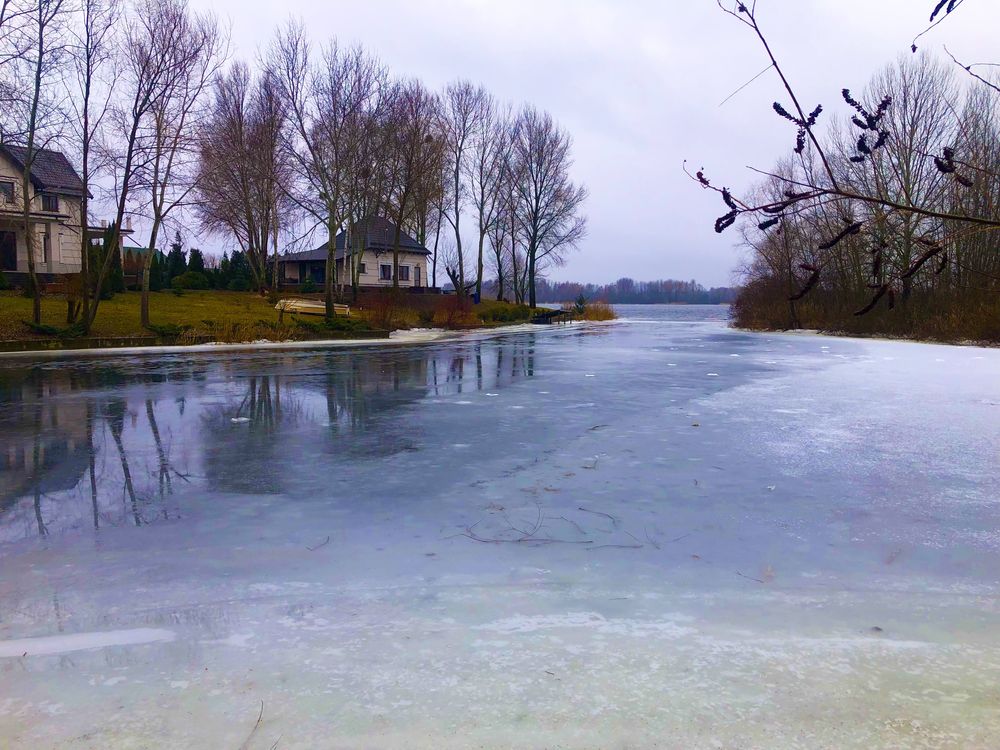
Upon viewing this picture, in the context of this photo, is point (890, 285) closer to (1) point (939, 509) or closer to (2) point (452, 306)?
(1) point (939, 509)

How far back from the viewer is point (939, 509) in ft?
20.3

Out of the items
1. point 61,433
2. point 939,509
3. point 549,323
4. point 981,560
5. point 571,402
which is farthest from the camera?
point 549,323

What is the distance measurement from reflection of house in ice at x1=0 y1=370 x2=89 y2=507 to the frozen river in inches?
2.8

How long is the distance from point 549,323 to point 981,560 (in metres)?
47.0

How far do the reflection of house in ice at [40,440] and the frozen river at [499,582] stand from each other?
0.07m

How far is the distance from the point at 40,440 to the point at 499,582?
6.96 meters

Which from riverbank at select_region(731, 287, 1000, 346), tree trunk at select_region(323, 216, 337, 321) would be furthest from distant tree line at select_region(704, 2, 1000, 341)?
tree trunk at select_region(323, 216, 337, 321)

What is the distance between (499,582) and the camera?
4.57 m

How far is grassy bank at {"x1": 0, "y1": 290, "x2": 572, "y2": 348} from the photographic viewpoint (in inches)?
933

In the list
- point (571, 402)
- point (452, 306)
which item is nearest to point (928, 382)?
point (571, 402)

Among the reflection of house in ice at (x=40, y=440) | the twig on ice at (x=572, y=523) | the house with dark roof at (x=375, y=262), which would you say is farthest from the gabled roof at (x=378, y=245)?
the twig on ice at (x=572, y=523)

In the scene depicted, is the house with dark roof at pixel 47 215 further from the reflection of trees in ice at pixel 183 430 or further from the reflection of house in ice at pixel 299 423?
the reflection of house in ice at pixel 299 423

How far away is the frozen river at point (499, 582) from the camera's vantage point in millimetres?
3090

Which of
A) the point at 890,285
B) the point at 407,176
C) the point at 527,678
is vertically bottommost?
the point at 527,678
